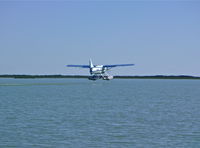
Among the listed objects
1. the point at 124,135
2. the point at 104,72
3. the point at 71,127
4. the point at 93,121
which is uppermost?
the point at 104,72

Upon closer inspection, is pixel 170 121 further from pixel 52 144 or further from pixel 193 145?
pixel 52 144

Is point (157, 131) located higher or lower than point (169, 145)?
higher

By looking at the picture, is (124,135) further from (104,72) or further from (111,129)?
(104,72)

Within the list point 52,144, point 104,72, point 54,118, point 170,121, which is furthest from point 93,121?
point 104,72

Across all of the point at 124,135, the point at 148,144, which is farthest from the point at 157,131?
the point at 148,144

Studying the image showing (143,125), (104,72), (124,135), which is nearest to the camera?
(124,135)

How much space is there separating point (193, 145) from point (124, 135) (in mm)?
5088

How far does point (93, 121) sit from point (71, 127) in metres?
4.82

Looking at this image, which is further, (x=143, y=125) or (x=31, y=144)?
(x=143, y=125)

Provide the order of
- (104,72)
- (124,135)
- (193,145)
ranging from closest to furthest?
(193,145)
(124,135)
(104,72)

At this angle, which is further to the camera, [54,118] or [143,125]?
[54,118]

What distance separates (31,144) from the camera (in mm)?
25156

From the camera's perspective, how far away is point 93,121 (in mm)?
36344

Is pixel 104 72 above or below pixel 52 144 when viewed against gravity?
above
